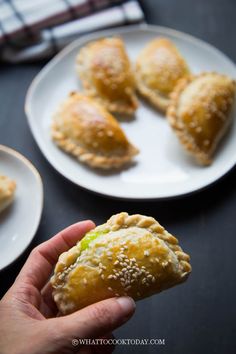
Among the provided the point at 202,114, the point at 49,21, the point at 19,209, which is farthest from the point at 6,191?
the point at 49,21

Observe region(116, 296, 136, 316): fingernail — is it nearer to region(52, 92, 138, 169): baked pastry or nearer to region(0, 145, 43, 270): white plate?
region(0, 145, 43, 270): white plate

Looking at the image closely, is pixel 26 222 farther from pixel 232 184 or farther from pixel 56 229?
pixel 232 184

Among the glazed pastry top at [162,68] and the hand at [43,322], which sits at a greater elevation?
the hand at [43,322]

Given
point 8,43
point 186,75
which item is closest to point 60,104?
point 8,43

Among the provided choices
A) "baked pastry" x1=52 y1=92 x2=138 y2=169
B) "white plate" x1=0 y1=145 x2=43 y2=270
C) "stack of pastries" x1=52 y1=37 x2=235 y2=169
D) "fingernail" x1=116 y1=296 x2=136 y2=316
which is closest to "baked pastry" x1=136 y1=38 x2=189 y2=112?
"stack of pastries" x1=52 y1=37 x2=235 y2=169

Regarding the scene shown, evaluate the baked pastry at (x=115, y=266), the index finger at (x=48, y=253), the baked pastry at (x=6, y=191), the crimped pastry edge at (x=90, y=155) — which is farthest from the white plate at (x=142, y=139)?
the baked pastry at (x=115, y=266)

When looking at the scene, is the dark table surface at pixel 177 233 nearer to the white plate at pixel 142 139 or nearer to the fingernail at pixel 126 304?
the white plate at pixel 142 139
